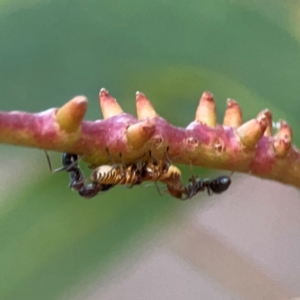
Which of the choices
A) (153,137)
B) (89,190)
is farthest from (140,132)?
(89,190)

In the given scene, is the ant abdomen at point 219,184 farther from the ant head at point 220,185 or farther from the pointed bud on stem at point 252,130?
the pointed bud on stem at point 252,130

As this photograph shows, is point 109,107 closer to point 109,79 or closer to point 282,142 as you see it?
point 282,142

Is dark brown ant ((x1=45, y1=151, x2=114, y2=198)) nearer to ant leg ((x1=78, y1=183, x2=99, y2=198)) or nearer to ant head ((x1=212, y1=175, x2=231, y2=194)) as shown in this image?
ant leg ((x1=78, y1=183, x2=99, y2=198))

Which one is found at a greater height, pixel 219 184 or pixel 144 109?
pixel 144 109

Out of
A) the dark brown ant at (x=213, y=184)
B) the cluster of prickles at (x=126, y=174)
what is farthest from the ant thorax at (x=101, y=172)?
the dark brown ant at (x=213, y=184)

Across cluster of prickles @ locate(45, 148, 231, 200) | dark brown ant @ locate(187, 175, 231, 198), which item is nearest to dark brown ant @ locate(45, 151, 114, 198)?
cluster of prickles @ locate(45, 148, 231, 200)

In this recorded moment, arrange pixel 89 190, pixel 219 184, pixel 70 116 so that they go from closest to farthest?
pixel 70 116, pixel 89 190, pixel 219 184
